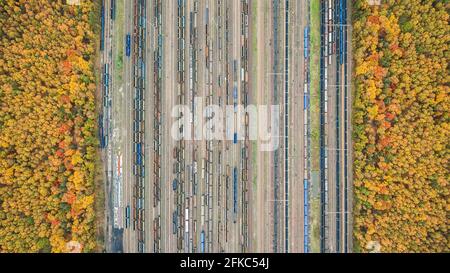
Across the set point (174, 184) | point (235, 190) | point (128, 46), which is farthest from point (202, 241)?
point (128, 46)

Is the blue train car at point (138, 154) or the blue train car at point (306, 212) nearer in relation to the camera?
the blue train car at point (138, 154)

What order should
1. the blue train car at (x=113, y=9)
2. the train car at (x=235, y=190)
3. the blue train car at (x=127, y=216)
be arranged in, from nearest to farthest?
1. the blue train car at (x=113, y=9)
2. the blue train car at (x=127, y=216)
3. the train car at (x=235, y=190)

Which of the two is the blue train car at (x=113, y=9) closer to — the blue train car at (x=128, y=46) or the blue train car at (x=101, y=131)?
the blue train car at (x=128, y=46)

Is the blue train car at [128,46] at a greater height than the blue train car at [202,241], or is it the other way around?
the blue train car at [128,46]

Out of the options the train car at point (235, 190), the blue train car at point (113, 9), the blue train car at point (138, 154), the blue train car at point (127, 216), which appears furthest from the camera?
the train car at point (235, 190)

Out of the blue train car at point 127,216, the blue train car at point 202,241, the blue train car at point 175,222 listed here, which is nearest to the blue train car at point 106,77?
the blue train car at point 127,216

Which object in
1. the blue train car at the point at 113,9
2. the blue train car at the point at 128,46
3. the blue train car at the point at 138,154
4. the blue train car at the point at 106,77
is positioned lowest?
the blue train car at the point at 138,154

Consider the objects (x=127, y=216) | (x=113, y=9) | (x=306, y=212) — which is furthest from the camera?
(x=306, y=212)

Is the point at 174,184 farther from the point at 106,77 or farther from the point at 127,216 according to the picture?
the point at 106,77

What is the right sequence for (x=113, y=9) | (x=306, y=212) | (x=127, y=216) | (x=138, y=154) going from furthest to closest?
(x=306, y=212) < (x=127, y=216) < (x=138, y=154) < (x=113, y=9)

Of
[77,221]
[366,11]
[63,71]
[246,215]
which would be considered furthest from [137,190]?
[366,11]

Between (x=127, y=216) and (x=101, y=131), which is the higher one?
(x=101, y=131)
